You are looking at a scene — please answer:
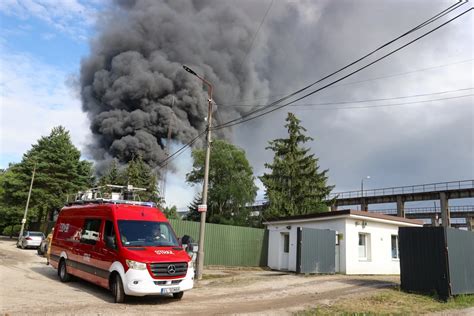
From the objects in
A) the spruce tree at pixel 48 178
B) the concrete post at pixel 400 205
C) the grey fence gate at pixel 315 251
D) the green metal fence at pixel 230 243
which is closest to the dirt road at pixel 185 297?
the grey fence gate at pixel 315 251

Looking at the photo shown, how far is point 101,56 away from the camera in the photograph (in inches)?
2094

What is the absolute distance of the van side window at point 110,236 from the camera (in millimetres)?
9211

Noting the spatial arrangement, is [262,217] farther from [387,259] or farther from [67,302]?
[67,302]

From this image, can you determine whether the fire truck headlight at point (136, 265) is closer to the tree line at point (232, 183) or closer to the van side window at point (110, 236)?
the van side window at point (110, 236)

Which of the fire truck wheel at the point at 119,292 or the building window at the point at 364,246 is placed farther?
the building window at the point at 364,246

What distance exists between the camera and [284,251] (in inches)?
850

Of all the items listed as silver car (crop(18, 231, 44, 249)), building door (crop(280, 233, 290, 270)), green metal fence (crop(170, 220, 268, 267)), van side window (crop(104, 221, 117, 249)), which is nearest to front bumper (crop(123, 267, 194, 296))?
van side window (crop(104, 221, 117, 249))

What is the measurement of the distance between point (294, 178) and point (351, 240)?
657 inches

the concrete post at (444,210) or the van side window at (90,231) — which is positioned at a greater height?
the concrete post at (444,210)

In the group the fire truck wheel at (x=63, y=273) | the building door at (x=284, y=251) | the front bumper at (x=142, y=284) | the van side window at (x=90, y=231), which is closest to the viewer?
Answer: the front bumper at (x=142, y=284)

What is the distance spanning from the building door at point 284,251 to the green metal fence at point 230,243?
131 centimetres

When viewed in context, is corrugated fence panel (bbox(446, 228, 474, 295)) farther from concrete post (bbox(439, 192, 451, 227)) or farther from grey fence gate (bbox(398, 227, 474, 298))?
concrete post (bbox(439, 192, 451, 227))

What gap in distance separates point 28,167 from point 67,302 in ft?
131

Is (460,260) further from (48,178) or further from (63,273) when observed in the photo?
(48,178)
